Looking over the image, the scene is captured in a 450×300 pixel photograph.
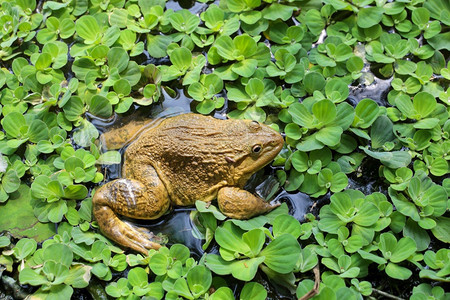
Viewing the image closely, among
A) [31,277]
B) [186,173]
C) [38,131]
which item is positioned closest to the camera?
[31,277]

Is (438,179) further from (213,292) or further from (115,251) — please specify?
(115,251)

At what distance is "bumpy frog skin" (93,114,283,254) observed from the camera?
A: 373cm

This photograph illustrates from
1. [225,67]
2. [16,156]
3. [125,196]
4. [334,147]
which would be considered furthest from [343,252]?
[16,156]

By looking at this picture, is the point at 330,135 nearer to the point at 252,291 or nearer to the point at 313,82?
the point at 313,82

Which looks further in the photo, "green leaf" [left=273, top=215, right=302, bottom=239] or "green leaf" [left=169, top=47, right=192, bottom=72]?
"green leaf" [left=169, top=47, right=192, bottom=72]

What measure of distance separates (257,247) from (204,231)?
0.52 m

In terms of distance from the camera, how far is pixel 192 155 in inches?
149

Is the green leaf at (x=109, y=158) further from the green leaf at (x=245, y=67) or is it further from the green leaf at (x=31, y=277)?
the green leaf at (x=245, y=67)

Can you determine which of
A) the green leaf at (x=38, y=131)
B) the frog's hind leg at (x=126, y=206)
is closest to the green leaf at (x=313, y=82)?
the frog's hind leg at (x=126, y=206)

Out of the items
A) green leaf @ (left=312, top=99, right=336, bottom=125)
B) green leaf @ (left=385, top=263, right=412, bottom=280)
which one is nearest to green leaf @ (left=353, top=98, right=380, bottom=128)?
green leaf @ (left=312, top=99, right=336, bottom=125)

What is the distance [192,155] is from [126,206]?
65cm

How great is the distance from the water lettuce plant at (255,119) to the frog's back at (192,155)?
214 mm

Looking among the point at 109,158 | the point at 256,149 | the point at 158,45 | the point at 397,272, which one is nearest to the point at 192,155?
the point at 256,149

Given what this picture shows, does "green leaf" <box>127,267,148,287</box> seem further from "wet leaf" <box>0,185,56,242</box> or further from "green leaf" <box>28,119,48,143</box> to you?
"green leaf" <box>28,119,48,143</box>
